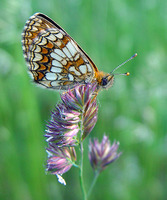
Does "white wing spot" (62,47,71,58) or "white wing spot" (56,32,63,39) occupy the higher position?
"white wing spot" (56,32,63,39)

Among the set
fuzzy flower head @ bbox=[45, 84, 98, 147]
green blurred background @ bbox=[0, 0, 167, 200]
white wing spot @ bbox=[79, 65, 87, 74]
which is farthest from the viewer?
green blurred background @ bbox=[0, 0, 167, 200]

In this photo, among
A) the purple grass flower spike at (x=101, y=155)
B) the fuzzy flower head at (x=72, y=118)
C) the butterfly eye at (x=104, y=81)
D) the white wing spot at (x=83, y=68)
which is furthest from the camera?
the white wing spot at (x=83, y=68)

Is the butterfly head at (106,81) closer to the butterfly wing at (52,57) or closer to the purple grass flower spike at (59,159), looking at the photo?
the butterfly wing at (52,57)

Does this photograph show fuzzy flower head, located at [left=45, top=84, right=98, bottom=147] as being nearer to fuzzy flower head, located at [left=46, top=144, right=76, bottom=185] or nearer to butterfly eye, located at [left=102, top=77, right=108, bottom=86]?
fuzzy flower head, located at [left=46, top=144, right=76, bottom=185]

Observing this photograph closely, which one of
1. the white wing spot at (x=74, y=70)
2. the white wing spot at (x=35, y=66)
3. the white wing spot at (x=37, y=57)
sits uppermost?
the white wing spot at (x=37, y=57)

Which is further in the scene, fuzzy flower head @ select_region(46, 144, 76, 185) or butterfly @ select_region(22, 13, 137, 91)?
butterfly @ select_region(22, 13, 137, 91)

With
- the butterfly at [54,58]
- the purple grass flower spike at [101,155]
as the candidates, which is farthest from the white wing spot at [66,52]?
the purple grass flower spike at [101,155]

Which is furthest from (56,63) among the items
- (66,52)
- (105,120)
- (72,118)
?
(105,120)

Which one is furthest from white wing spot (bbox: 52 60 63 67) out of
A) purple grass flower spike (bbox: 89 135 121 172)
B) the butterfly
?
purple grass flower spike (bbox: 89 135 121 172)

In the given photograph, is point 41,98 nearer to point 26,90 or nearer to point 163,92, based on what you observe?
point 26,90

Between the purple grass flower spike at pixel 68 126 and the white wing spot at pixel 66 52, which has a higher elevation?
the white wing spot at pixel 66 52
